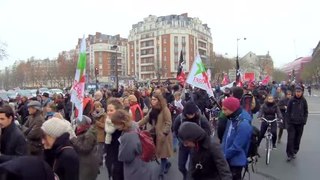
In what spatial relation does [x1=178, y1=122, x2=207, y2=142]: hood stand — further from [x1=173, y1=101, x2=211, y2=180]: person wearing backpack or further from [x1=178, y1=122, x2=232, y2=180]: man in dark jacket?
[x1=173, y1=101, x2=211, y2=180]: person wearing backpack

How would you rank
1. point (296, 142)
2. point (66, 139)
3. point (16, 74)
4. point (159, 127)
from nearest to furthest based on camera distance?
point (66, 139), point (159, 127), point (296, 142), point (16, 74)

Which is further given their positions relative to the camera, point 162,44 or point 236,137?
point 162,44

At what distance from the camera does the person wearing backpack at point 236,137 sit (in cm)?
490

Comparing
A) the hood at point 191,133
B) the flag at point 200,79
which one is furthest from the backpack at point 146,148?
the flag at point 200,79

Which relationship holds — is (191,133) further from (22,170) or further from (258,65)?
(258,65)

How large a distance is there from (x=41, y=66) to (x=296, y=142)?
130 metres

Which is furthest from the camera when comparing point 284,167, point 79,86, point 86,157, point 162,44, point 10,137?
point 162,44

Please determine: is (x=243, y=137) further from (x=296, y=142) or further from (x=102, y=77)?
(x=102, y=77)

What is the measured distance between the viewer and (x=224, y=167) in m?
4.01

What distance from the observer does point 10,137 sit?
4.69 metres

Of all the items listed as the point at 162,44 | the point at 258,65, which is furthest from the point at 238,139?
the point at 258,65

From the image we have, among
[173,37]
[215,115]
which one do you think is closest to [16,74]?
[173,37]

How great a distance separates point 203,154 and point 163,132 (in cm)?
361

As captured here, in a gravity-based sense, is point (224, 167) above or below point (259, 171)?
above
